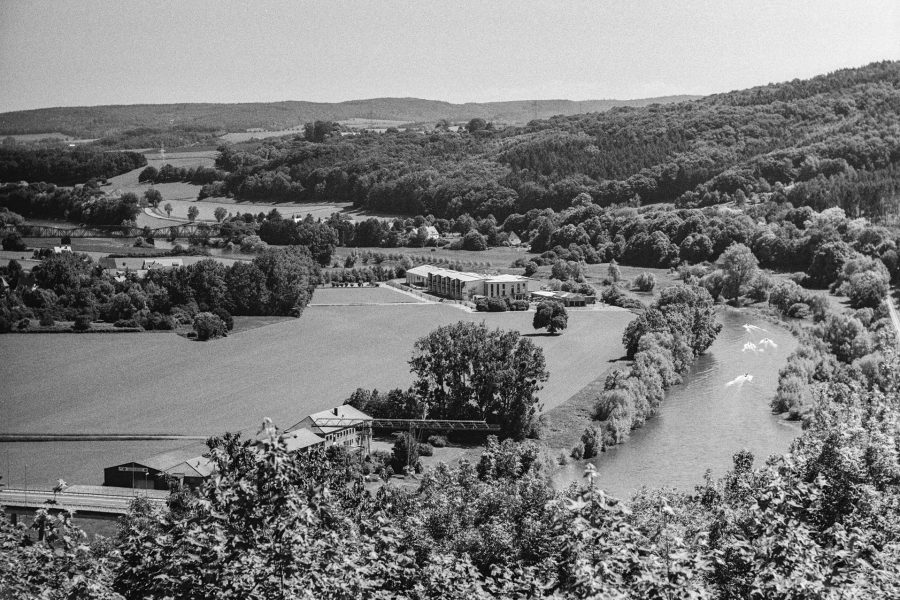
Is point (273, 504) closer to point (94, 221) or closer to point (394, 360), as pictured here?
point (394, 360)

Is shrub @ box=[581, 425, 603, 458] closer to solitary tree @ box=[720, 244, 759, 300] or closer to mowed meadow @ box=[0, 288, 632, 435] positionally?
mowed meadow @ box=[0, 288, 632, 435]

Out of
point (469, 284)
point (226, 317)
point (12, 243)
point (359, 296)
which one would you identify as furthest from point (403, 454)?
point (12, 243)

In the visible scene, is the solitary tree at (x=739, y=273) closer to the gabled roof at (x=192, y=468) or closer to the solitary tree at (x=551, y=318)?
the solitary tree at (x=551, y=318)

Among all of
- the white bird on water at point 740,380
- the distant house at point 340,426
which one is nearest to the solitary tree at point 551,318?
the white bird on water at point 740,380

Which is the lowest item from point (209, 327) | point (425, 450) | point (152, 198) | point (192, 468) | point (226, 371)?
point (425, 450)

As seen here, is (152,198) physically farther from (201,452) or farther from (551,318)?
(201,452)

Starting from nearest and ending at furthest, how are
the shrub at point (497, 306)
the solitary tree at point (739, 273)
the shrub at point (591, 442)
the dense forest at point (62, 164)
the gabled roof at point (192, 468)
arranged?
the gabled roof at point (192, 468), the shrub at point (591, 442), the shrub at point (497, 306), the solitary tree at point (739, 273), the dense forest at point (62, 164)

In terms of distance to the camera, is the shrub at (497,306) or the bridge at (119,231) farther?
the bridge at (119,231)
